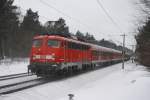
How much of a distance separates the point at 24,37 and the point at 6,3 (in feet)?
67.1

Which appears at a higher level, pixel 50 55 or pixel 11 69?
pixel 50 55

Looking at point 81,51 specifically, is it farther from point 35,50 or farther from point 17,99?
point 17,99

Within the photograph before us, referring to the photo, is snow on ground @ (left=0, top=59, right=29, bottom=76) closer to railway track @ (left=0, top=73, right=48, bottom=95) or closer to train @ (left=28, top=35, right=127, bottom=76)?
railway track @ (left=0, top=73, right=48, bottom=95)

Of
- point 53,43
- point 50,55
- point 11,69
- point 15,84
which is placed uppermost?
point 53,43

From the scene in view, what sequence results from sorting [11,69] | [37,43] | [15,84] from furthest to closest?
[11,69], [37,43], [15,84]

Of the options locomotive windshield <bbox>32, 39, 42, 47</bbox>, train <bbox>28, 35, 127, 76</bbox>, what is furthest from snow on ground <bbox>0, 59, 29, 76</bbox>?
train <bbox>28, 35, 127, 76</bbox>

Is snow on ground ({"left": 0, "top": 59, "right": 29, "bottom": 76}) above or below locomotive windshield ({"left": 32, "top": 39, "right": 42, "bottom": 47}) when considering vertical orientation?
below

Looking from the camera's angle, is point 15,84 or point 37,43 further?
point 37,43

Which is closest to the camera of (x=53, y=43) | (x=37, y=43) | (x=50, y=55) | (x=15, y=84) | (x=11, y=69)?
(x=15, y=84)

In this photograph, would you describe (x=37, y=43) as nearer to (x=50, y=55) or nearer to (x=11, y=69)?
(x=50, y=55)

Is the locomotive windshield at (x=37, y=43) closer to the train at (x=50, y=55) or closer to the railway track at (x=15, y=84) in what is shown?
the train at (x=50, y=55)

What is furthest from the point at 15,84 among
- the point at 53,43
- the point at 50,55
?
the point at 53,43

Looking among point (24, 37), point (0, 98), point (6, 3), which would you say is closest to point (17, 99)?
point (0, 98)

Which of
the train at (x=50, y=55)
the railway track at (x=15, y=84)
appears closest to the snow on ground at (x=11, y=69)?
the railway track at (x=15, y=84)
